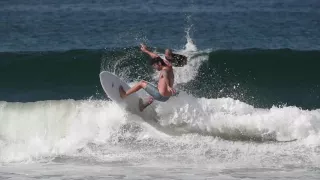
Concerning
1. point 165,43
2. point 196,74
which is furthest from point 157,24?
point 196,74

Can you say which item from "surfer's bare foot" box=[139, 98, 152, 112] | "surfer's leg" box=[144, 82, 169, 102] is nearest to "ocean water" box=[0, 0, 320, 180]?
"surfer's bare foot" box=[139, 98, 152, 112]

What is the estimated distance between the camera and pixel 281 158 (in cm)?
1309

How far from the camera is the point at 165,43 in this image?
2305 centimetres

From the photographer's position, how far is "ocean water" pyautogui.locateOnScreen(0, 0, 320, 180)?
42.7 feet

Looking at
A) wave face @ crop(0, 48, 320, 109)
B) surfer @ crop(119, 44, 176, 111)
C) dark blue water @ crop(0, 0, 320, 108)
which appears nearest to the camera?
surfer @ crop(119, 44, 176, 111)

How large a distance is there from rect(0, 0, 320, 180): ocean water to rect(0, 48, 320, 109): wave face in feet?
0.15

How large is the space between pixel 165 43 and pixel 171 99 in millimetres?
9038

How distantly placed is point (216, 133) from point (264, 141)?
93cm

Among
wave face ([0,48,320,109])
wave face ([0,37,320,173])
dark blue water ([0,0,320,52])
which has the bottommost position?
wave face ([0,37,320,173])

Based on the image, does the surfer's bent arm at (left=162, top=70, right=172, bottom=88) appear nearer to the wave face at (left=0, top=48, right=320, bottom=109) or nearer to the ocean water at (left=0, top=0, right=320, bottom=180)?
the ocean water at (left=0, top=0, right=320, bottom=180)

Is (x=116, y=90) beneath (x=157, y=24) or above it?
beneath

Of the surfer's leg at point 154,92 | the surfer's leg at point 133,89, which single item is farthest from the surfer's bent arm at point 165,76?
the surfer's leg at point 133,89

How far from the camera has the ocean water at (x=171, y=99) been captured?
13.0 m

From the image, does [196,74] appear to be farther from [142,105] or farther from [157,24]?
[157,24]
